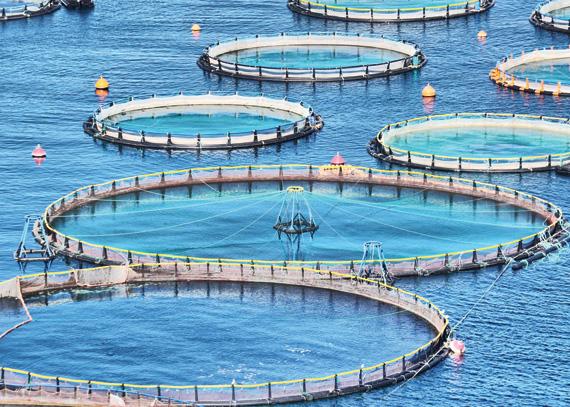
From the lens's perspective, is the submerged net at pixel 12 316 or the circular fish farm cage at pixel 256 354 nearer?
the circular fish farm cage at pixel 256 354

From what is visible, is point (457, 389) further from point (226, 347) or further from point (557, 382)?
point (226, 347)

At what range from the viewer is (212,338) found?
188250 mm

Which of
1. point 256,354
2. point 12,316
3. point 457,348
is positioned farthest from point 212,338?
point 457,348

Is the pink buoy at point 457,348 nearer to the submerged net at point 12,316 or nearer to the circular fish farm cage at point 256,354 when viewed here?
the circular fish farm cage at point 256,354

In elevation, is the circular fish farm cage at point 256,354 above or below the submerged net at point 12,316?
below

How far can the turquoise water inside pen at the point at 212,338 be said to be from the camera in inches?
7121

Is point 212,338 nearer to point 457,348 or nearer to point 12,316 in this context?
point 12,316

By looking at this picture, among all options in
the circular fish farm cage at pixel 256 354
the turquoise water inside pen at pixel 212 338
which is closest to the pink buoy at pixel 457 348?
the circular fish farm cage at pixel 256 354

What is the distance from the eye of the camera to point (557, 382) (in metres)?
178

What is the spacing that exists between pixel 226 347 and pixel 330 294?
718 inches

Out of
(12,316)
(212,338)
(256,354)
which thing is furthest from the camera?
(12,316)

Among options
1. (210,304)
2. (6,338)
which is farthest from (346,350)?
(6,338)

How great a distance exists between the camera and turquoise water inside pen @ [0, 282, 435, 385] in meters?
181

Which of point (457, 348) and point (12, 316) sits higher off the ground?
point (12, 316)
